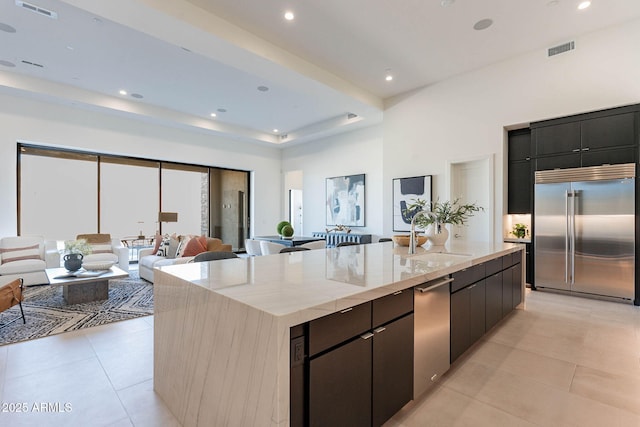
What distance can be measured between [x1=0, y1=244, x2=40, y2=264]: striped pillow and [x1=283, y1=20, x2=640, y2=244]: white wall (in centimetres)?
673

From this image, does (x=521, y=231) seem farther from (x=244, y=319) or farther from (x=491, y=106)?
(x=244, y=319)

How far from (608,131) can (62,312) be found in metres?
7.58

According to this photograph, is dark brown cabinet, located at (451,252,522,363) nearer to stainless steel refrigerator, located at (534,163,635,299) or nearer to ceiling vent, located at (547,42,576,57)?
stainless steel refrigerator, located at (534,163,635,299)

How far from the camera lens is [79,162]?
23.0 feet

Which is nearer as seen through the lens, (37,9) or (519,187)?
(37,9)

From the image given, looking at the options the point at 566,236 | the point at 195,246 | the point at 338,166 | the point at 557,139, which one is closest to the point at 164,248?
the point at 195,246

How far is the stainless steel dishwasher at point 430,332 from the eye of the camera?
5.89ft

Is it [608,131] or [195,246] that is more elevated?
[608,131]

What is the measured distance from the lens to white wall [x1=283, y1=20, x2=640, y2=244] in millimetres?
4160

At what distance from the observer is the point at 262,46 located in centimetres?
439

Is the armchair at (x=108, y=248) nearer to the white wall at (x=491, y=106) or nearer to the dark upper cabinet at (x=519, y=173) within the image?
the white wall at (x=491, y=106)

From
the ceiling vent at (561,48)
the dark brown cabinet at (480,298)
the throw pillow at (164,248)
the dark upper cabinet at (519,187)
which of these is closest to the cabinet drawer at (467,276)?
the dark brown cabinet at (480,298)

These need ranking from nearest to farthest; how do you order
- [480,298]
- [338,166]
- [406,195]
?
[480,298], [406,195], [338,166]

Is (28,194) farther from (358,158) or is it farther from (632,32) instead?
(632,32)
